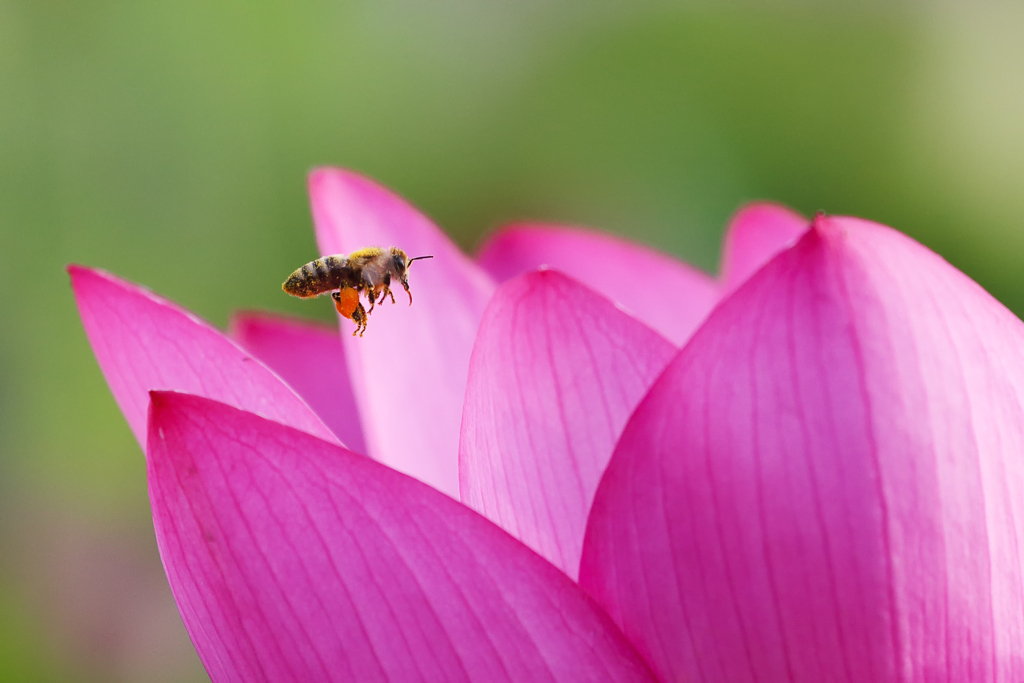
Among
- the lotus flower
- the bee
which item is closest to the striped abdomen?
the bee

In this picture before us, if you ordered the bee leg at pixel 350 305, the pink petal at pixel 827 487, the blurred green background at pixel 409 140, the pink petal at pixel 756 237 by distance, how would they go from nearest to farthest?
1. the pink petal at pixel 827 487
2. the bee leg at pixel 350 305
3. the pink petal at pixel 756 237
4. the blurred green background at pixel 409 140

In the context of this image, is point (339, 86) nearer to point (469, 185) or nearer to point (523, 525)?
point (469, 185)

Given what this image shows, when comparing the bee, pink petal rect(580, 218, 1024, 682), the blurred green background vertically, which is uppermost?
the blurred green background

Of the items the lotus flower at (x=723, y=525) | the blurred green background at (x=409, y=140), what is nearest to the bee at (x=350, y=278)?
the lotus flower at (x=723, y=525)

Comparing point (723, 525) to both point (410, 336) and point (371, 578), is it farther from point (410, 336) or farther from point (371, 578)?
point (410, 336)

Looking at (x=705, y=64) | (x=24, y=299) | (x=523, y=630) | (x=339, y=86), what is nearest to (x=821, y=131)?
(x=705, y=64)

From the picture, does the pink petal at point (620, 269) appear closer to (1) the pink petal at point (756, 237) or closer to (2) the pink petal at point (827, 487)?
(1) the pink petal at point (756, 237)

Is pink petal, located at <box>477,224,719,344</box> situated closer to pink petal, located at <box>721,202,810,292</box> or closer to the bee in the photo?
pink petal, located at <box>721,202,810,292</box>
